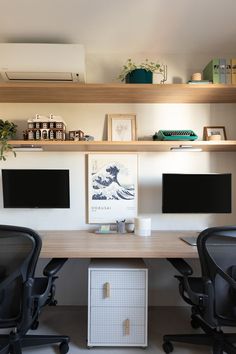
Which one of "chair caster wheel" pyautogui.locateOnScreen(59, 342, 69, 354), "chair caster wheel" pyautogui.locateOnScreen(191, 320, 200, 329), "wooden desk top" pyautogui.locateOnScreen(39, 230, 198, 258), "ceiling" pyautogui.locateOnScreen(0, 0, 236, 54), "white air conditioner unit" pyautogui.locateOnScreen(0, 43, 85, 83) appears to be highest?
"ceiling" pyautogui.locateOnScreen(0, 0, 236, 54)

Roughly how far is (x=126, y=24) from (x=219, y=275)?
190 centimetres

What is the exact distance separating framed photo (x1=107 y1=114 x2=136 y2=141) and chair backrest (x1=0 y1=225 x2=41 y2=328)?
4.12ft

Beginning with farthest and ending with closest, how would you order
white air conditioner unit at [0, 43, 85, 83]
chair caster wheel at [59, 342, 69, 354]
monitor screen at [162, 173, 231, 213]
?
monitor screen at [162, 173, 231, 213] < white air conditioner unit at [0, 43, 85, 83] < chair caster wheel at [59, 342, 69, 354]

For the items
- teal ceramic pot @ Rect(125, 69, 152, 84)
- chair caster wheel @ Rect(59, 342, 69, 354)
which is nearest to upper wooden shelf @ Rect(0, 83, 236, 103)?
teal ceramic pot @ Rect(125, 69, 152, 84)

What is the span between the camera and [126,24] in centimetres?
192

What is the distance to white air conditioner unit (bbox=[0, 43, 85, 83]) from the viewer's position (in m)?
1.99

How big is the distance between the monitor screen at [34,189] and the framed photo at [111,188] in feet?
0.90

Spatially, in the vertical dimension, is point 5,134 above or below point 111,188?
above

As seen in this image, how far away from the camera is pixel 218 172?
7.84ft

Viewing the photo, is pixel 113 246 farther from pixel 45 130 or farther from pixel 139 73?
pixel 139 73

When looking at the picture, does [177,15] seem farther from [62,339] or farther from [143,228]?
[62,339]

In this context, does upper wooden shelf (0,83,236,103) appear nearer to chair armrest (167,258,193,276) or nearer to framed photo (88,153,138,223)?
framed photo (88,153,138,223)

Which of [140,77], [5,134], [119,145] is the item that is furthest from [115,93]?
[5,134]

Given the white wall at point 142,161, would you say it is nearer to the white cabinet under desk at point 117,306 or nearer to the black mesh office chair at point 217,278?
the white cabinet under desk at point 117,306
